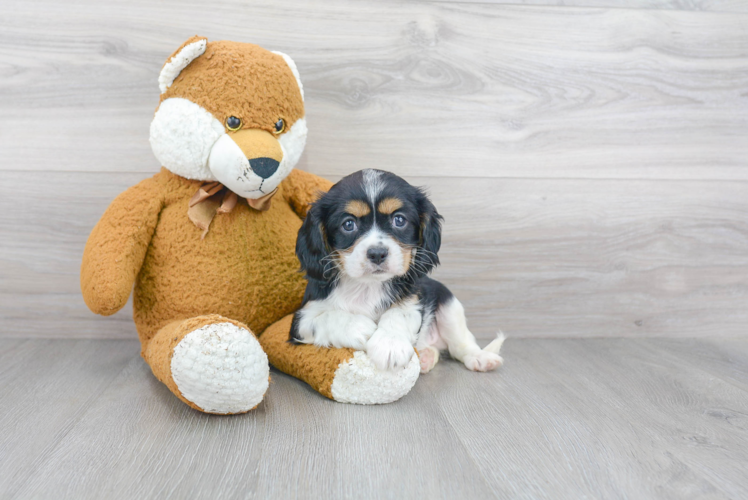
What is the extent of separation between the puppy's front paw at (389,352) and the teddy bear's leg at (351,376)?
2cm

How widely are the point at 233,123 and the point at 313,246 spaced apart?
0.38m

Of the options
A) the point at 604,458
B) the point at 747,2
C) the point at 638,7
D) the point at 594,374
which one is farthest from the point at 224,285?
the point at 747,2

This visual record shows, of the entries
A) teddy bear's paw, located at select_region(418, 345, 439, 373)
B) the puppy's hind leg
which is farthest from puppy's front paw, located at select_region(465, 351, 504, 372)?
teddy bear's paw, located at select_region(418, 345, 439, 373)

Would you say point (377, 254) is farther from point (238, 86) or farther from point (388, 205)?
point (238, 86)

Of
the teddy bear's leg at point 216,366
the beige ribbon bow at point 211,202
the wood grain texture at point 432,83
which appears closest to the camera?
the teddy bear's leg at point 216,366

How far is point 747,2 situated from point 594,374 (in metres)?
1.49

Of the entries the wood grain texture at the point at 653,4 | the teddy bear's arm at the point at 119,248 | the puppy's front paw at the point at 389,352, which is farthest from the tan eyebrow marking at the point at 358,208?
the wood grain texture at the point at 653,4

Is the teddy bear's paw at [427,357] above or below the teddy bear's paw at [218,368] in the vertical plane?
below

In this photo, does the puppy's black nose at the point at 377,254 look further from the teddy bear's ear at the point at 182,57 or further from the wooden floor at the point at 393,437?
the teddy bear's ear at the point at 182,57

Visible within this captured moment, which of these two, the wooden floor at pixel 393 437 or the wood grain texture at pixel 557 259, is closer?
the wooden floor at pixel 393 437

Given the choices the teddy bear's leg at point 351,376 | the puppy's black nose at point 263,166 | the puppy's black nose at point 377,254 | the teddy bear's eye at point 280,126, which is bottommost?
the teddy bear's leg at point 351,376

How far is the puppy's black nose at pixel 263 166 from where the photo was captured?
1.45 meters

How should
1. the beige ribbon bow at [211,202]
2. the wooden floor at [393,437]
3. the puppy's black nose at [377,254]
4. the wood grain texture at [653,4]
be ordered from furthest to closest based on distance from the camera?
the wood grain texture at [653,4]
the beige ribbon bow at [211,202]
the puppy's black nose at [377,254]
the wooden floor at [393,437]

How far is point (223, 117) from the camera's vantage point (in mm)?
1464
